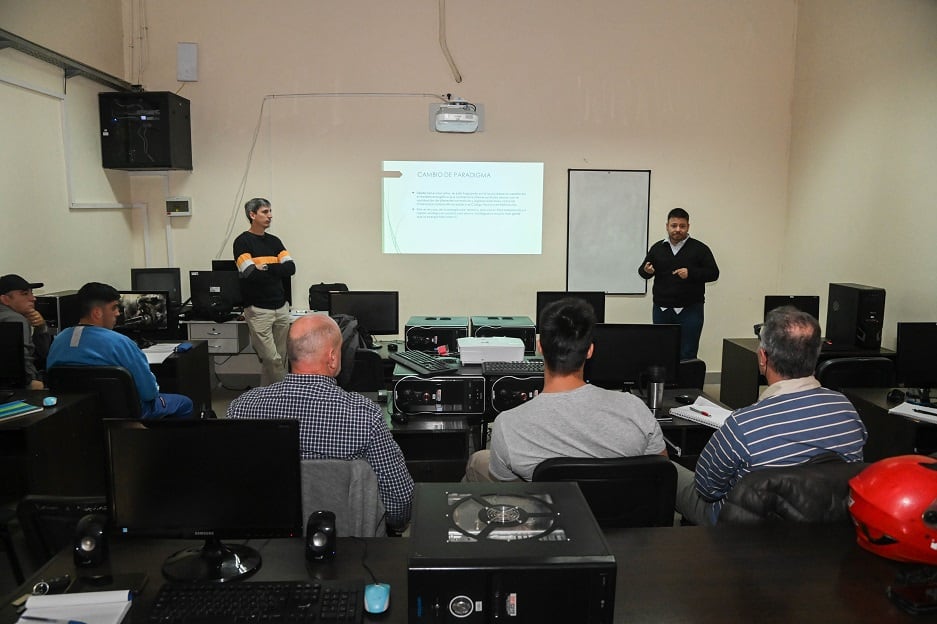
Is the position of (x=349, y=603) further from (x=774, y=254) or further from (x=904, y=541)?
(x=774, y=254)

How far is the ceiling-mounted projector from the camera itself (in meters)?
5.99

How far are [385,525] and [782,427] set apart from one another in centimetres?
127

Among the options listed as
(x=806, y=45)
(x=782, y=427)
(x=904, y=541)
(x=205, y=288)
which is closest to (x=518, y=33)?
(x=806, y=45)

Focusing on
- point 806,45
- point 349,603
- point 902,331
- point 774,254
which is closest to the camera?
point 349,603

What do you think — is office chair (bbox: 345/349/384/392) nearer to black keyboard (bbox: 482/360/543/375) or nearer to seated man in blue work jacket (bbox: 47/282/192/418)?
black keyboard (bbox: 482/360/543/375)

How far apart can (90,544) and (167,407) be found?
7.95 ft

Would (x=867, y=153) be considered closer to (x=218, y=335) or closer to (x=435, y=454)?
(x=435, y=454)

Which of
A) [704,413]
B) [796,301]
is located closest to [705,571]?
[704,413]

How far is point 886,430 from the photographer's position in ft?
11.1

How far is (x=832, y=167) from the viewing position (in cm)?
548

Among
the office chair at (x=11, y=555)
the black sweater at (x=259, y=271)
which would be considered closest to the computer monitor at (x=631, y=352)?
the office chair at (x=11, y=555)

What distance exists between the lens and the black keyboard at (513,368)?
3203 millimetres

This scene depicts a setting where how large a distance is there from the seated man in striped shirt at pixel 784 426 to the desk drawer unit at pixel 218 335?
4.38m

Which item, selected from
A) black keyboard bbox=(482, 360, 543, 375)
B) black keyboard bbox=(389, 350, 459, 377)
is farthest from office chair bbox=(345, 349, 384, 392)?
black keyboard bbox=(482, 360, 543, 375)
